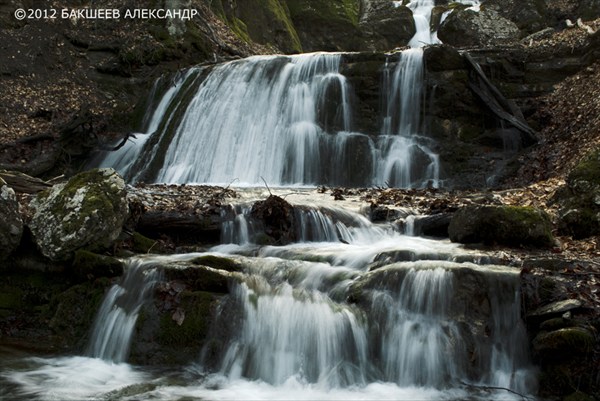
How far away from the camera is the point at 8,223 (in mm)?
→ 6582

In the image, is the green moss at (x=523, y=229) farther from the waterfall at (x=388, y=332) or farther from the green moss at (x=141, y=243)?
the green moss at (x=141, y=243)

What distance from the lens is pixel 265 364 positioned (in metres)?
5.66

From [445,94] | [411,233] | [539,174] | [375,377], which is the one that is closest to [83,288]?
[375,377]

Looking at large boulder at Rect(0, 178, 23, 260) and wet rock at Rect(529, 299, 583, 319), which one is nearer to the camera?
wet rock at Rect(529, 299, 583, 319)

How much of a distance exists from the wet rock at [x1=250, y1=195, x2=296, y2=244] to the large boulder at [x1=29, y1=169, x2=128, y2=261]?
192cm

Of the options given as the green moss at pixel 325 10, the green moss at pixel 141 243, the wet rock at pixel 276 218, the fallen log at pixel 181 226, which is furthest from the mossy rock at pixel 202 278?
the green moss at pixel 325 10

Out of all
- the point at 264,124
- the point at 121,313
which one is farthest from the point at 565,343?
the point at 264,124

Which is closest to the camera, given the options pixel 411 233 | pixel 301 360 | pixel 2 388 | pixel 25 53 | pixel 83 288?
pixel 2 388

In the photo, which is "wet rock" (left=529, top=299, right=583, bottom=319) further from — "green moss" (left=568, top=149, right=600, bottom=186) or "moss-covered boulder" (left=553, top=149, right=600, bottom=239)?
"green moss" (left=568, top=149, right=600, bottom=186)

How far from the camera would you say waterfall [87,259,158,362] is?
20.0ft

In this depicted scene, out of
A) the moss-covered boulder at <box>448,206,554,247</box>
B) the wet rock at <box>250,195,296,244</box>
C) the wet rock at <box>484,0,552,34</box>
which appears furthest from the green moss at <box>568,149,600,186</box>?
the wet rock at <box>484,0,552,34</box>

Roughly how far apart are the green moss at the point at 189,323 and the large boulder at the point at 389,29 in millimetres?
27047

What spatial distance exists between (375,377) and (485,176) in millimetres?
8086

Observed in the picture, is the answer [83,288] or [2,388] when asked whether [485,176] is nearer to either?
[83,288]
